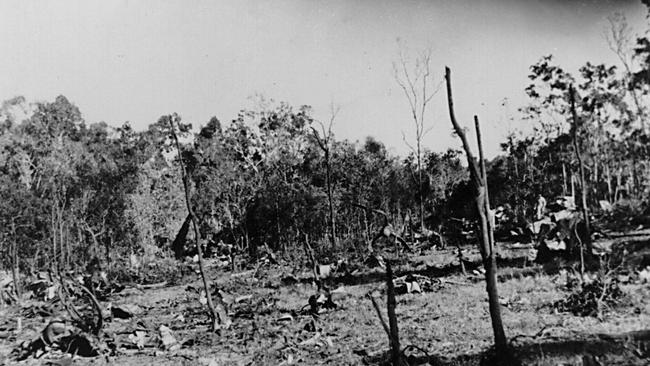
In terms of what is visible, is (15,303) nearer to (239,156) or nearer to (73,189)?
(73,189)

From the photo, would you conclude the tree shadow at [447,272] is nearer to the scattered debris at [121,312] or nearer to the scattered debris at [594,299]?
the scattered debris at [594,299]

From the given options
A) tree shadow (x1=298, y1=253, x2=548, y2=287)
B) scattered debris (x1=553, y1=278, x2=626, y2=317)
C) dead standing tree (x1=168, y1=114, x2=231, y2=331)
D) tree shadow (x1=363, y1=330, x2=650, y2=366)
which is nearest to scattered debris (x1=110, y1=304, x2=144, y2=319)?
dead standing tree (x1=168, y1=114, x2=231, y2=331)

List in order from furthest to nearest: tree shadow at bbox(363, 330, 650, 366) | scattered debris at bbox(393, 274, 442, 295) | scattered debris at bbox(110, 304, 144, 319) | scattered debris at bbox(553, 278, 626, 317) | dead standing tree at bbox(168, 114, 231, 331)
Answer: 1. scattered debris at bbox(110, 304, 144, 319)
2. scattered debris at bbox(393, 274, 442, 295)
3. dead standing tree at bbox(168, 114, 231, 331)
4. scattered debris at bbox(553, 278, 626, 317)
5. tree shadow at bbox(363, 330, 650, 366)

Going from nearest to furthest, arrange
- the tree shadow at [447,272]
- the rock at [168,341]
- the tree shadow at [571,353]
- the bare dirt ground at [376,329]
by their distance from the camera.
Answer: the tree shadow at [571,353] < the bare dirt ground at [376,329] < the rock at [168,341] < the tree shadow at [447,272]

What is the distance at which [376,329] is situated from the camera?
9750 millimetres

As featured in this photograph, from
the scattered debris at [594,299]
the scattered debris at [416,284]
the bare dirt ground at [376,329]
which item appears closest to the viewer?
the bare dirt ground at [376,329]

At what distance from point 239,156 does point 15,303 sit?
1820cm

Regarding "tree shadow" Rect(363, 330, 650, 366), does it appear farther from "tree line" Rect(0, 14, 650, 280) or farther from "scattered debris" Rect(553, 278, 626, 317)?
"tree line" Rect(0, 14, 650, 280)

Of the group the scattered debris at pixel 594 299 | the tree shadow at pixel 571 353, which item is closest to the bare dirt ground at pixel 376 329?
the tree shadow at pixel 571 353

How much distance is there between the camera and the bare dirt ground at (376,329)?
7.10 metres

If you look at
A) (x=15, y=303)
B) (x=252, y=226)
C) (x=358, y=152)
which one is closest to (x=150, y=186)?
(x=252, y=226)

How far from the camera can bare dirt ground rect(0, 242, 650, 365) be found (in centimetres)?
710

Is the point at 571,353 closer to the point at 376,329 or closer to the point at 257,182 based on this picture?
the point at 376,329

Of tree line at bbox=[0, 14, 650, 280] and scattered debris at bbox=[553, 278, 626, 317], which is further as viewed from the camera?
tree line at bbox=[0, 14, 650, 280]
